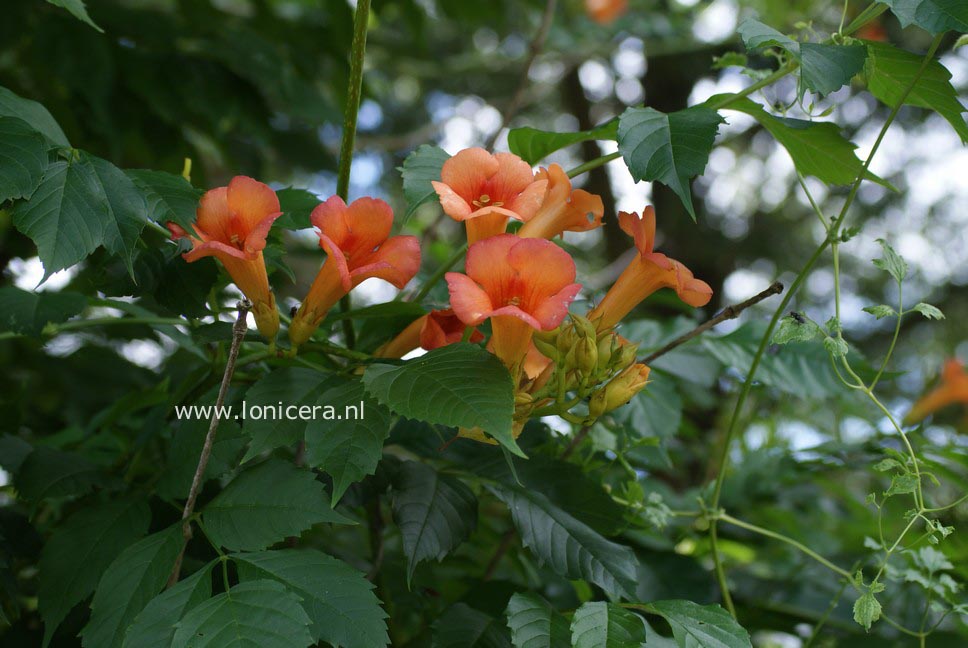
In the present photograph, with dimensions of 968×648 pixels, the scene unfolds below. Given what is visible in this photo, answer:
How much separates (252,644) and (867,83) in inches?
41.2

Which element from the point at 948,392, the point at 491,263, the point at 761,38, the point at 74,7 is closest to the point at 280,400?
the point at 491,263

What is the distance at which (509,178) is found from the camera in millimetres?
1085

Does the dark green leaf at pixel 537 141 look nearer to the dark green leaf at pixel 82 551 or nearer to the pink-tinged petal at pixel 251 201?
the pink-tinged petal at pixel 251 201

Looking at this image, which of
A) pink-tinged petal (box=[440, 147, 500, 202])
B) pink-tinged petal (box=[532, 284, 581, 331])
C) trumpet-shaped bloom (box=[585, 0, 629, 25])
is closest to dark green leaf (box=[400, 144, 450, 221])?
pink-tinged petal (box=[440, 147, 500, 202])

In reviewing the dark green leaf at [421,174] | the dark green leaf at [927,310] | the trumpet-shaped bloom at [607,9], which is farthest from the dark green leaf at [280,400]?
the trumpet-shaped bloom at [607,9]

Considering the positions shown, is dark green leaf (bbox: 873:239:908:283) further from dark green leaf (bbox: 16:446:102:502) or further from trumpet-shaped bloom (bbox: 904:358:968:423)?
trumpet-shaped bloom (bbox: 904:358:968:423)

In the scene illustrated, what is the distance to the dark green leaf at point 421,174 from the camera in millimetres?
→ 1076

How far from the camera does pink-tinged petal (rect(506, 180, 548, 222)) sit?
40.7 inches

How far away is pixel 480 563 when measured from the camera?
1.74 m

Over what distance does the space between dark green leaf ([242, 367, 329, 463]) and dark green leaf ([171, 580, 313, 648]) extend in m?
0.16

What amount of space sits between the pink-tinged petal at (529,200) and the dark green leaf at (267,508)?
423mm

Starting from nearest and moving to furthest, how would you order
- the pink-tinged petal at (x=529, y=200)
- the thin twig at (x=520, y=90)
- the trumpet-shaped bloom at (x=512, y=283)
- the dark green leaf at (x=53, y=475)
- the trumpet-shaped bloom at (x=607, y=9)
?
the trumpet-shaped bloom at (x=512, y=283)
the pink-tinged petal at (x=529, y=200)
the dark green leaf at (x=53, y=475)
the thin twig at (x=520, y=90)
the trumpet-shaped bloom at (x=607, y=9)

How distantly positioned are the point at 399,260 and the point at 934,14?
0.71 metres

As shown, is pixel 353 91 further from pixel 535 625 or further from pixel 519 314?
pixel 535 625
